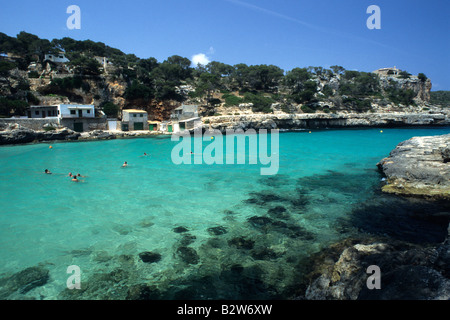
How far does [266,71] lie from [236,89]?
9.39 m

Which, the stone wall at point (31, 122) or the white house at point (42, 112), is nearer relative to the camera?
the stone wall at point (31, 122)

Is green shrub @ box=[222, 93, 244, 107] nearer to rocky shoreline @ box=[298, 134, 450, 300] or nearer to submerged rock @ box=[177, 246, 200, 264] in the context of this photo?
rocky shoreline @ box=[298, 134, 450, 300]

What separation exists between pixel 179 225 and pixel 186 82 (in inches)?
2120

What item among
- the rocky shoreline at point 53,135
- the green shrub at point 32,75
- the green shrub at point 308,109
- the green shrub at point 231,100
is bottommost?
the rocky shoreline at point 53,135

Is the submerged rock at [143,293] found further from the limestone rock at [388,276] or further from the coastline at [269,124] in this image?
the coastline at [269,124]

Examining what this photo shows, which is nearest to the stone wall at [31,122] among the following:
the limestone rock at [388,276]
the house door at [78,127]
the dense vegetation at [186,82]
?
the house door at [78,127]

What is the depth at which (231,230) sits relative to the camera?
8.15 m

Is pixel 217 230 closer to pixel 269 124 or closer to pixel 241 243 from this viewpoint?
pixel 241 243

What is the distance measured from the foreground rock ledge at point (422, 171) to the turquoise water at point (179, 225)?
1.09m

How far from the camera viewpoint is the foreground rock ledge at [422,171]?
10484 millimetres

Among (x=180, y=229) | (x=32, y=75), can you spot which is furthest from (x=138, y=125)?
(x=180, y=229)

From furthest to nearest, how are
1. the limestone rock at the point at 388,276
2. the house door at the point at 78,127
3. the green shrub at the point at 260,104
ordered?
the green shrub at the point at 260,104
the house door at the point at 78,127
the limestone rock at the point at 388,276

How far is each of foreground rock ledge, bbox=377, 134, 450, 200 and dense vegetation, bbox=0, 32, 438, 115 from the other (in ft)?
122

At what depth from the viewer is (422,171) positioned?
11.6 meters
